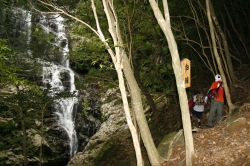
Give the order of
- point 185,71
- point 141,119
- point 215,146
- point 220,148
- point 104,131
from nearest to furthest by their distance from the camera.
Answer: point 185,71, point 220,148, point 215,146, point 141,119, point 104,131

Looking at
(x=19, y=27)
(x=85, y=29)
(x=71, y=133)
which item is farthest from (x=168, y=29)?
(x=19, y=27)

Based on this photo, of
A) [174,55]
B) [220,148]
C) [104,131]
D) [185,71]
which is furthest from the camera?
[104,131]

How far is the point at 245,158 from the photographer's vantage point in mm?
4730

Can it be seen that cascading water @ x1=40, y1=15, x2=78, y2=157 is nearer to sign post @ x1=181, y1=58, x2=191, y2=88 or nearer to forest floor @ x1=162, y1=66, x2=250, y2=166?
forest floor @ x1=162, y1=66, x2=250, y2=166

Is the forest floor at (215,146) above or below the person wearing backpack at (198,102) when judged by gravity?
below

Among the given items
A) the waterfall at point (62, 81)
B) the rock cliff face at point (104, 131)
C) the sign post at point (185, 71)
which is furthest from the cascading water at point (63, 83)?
the sign post at point (185, 71)

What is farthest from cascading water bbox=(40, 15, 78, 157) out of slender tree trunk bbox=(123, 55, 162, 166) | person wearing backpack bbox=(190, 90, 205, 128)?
slender tree trunk bbox=(123, 55, 162, 166)

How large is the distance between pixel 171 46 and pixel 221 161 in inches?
118

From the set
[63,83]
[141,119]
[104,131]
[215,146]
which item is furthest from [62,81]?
[215,146]

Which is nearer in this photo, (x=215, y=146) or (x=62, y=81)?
(x=215, y=146)

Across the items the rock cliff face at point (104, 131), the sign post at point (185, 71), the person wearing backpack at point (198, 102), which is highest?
the sign post at point (185, 71)

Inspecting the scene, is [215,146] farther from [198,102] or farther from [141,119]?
[198,102]

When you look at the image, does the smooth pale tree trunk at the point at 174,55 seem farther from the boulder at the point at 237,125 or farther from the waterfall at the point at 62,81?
the waterfall at the point at 62,81

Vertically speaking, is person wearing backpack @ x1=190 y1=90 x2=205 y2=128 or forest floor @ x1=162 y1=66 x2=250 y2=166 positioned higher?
person wearing backpack @ x1=190 y1=90 x2=205 y2=128
